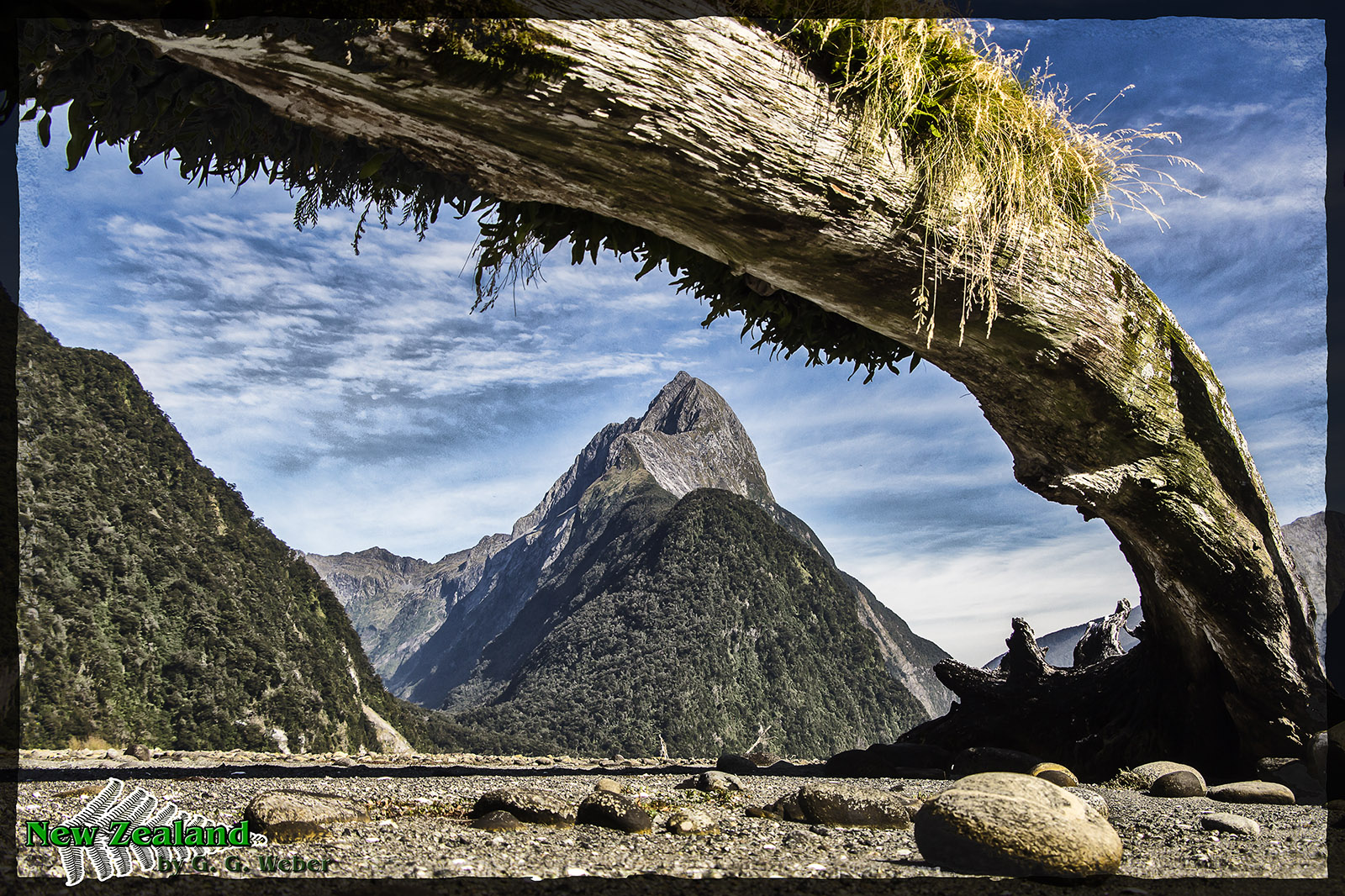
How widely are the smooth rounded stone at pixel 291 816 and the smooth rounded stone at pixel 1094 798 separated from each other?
14.2 feet

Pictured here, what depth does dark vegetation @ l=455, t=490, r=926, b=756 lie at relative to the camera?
26.7 meters

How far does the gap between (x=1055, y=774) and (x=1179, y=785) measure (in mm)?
935

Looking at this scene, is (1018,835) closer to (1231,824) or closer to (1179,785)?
(1231,824)

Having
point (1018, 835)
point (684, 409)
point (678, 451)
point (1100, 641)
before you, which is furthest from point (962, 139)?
point (684, 409)

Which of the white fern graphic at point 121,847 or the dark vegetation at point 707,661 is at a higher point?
the white fern graphic at point 121,847

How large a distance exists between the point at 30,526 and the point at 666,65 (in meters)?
21.9

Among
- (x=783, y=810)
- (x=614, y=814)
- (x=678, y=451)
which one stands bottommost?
(x=783, y=810)

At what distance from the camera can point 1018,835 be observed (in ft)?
12.1

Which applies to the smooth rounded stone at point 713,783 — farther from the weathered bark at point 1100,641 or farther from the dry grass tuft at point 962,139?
the weathered bark at point 1100,641

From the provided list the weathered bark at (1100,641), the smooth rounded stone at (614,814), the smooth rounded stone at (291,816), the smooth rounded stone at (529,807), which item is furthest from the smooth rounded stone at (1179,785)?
the smooth rounded stone at (291,816)

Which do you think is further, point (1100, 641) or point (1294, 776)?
point (1100, 641)

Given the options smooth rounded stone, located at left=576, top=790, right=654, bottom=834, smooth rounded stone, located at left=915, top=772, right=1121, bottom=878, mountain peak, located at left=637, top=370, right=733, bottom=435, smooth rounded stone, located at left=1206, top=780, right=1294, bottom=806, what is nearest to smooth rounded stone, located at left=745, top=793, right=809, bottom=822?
smooth rounded stone, located at left=576, top=790, right=654, bottom=834

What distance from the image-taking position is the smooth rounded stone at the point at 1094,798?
17.3 ft

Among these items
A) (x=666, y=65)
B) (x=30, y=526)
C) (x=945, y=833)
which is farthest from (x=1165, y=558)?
(x=30, y=526)
